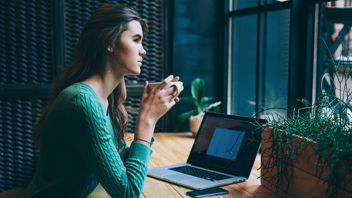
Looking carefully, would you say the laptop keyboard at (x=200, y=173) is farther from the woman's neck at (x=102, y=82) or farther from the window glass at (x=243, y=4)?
the window glass at (x=243, y=4)

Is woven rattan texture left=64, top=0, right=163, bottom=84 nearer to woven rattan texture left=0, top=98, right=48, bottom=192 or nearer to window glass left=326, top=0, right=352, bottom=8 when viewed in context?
woven rattan texture left=0, top=98, right=48, bottom=192

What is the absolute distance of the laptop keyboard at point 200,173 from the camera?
1288mm

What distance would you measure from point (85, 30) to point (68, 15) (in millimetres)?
1547

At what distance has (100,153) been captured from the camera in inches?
36.4

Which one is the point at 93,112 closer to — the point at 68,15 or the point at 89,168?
the point at 89,168

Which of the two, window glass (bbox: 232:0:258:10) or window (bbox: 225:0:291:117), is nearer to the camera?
window (bbox: 225:0:291:117)

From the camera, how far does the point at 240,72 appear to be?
264 cm

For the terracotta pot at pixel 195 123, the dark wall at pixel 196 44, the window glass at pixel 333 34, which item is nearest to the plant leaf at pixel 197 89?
the dark wall at pixel 196 44

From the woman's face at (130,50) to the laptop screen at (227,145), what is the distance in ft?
1.64

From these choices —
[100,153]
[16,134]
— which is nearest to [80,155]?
[100,153]

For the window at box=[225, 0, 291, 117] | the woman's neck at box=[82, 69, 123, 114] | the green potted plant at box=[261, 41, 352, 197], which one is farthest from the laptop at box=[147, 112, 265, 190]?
the window at box=[225, 0, 291, 117]

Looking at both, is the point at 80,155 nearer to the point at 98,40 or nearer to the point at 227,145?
the point at 98,40

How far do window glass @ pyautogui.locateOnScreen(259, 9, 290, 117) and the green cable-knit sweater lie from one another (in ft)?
4.45

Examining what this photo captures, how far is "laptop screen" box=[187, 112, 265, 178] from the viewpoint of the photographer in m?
1.30
